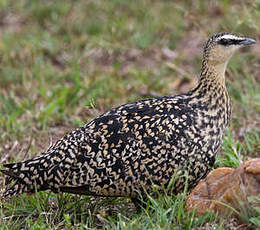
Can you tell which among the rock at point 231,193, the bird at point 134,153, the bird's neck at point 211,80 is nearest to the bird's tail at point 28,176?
the bird at point 134,153

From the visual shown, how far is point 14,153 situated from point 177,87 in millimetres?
2536

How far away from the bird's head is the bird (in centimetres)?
37

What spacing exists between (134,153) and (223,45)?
1.15 meters

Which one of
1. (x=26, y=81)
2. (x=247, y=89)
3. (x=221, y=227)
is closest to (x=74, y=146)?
(x=221, y=227)

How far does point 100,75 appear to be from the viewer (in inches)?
310

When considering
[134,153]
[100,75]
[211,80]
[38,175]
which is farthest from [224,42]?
[100,75]

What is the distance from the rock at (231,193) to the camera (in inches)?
156

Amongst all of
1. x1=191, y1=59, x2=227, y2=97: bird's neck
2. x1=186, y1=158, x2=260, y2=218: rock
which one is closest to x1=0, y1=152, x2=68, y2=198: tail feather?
x1=186, y1=158, x2=260, y2=218: rock

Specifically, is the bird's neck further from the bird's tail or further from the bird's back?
A: the bird's tail

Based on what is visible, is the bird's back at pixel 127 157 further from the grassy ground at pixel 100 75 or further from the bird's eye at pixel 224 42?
the bird's eye at pixel 224 42

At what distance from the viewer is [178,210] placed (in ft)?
13.3

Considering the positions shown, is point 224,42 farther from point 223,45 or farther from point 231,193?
point 231,193

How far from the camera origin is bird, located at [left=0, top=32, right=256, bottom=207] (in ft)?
13.7

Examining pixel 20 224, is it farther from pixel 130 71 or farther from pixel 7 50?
→ pixel 7 50
